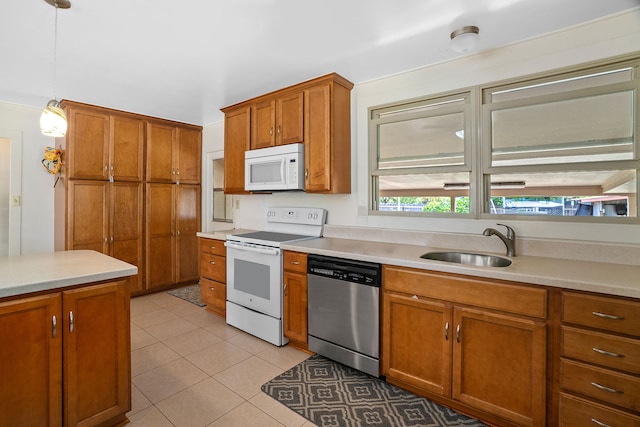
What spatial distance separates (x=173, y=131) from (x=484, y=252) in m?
Result: 4.05

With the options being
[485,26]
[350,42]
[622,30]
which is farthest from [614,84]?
[350,42]

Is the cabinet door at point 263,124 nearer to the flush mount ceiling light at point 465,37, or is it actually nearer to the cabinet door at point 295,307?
the cabinet door at point 295,307

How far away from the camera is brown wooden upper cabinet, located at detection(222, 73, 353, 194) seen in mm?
2717

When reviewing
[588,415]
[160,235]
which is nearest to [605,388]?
[588,415]

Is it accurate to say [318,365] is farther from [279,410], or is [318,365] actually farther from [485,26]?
[485,26]

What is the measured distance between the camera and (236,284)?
3.01 m

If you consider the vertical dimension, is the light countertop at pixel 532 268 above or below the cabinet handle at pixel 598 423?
above

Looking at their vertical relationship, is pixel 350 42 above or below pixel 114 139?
above

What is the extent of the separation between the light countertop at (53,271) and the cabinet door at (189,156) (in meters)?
2.51

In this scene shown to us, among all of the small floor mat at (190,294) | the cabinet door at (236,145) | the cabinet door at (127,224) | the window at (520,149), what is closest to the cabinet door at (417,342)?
the window at (520,149)

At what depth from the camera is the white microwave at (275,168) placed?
2877 millimetres

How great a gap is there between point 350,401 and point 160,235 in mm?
3328

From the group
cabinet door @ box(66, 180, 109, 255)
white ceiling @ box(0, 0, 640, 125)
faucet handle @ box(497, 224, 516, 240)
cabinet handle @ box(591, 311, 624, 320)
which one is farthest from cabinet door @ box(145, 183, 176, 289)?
cabinet handle @ box(591, 311, 624, 320)

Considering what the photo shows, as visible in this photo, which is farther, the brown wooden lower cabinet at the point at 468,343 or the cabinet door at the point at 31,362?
the brown wooden lower cabinet at the point at 468,343
